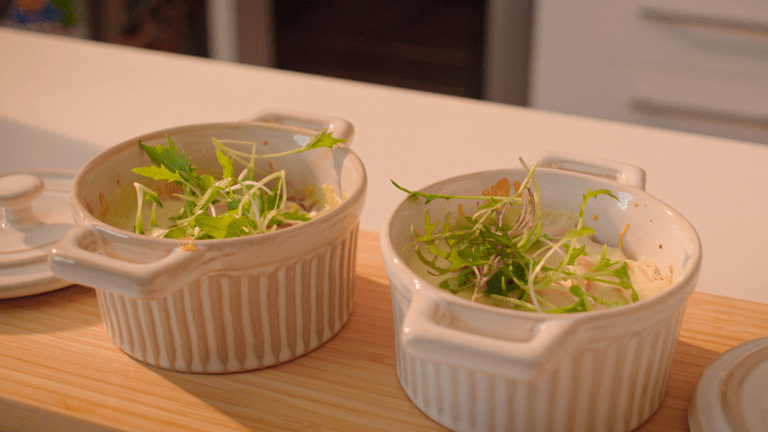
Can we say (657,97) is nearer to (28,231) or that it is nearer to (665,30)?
(665,30)

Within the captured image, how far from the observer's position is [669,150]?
38.5 inches

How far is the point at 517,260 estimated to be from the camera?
0.54m

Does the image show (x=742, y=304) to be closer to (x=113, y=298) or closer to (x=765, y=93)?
(x=113, y=298)

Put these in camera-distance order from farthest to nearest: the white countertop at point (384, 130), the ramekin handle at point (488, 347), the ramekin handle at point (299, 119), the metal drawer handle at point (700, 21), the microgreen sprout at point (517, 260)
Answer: the metal drawer handle at point (700, 21) → the white countertop at point (384, 130) → the ramekin handle at point (299, 119) → the microgreen sprout at point (517, 260) → the ramekin handle at point (488, 347)

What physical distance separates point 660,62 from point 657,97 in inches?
3.6

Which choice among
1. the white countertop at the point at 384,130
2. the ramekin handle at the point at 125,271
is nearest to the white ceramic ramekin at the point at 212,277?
the ramekin handle at the point at 125,271

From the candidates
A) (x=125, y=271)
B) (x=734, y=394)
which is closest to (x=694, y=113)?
(x=734, y=394)

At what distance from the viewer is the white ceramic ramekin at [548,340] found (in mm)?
409

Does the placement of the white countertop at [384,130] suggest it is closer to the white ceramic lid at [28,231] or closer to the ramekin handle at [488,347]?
the white ceramic lid at [28,231]

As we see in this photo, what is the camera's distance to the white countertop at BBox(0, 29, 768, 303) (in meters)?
0.85

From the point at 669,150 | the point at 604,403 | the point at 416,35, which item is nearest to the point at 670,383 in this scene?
the point at 604,403

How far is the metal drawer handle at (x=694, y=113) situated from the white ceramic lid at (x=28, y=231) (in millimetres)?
1568

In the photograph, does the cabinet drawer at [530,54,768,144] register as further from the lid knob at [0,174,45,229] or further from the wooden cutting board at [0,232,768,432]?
the lid knob at [0,174,45,229]

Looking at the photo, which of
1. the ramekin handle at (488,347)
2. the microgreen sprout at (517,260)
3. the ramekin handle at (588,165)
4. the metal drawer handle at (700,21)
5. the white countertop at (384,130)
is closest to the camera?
the ramekin handle at (488,347)
